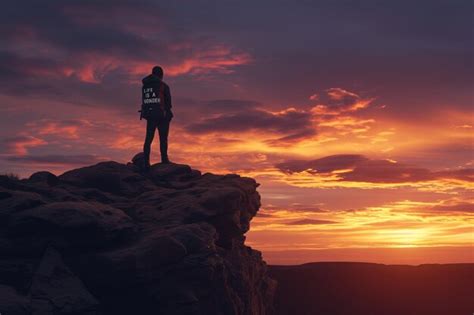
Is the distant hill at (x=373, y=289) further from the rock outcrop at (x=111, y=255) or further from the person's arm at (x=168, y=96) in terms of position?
the rock outcrop at (x=111, y=255)

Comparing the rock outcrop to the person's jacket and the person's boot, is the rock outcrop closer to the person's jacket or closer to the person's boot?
the person's boot

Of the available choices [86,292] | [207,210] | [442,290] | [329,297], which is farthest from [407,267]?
[86,292]

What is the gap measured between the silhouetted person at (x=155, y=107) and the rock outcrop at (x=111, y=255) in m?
5.81

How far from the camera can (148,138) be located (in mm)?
26797

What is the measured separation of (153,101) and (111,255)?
10476mm

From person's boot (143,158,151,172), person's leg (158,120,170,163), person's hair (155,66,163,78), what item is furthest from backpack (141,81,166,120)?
person's boot (143,158,151,172)

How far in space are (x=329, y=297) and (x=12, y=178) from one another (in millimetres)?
36069

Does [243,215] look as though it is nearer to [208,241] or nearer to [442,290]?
[208,241]

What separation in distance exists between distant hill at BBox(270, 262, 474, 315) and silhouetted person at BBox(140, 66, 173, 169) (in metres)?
26.5

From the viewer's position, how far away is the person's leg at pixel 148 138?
2667 centimetres

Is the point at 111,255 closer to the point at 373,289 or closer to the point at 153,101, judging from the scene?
the point at 153,101

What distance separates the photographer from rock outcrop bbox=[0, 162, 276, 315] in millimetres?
16656

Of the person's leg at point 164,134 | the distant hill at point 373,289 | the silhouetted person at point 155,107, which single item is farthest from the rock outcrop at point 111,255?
the distant hill at point 373,289

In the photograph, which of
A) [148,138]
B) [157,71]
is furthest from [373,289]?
[157,71]
